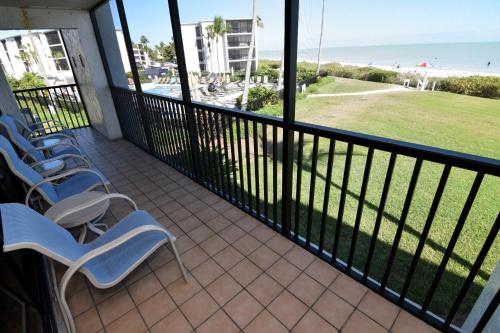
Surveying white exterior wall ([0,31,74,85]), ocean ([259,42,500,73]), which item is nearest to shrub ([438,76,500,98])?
ocean ([259,42,500,73])

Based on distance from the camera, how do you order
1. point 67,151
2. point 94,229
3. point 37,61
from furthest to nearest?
point 37,61 < point 67,151 < point 94,229

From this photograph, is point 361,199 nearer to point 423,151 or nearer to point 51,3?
point 423,151

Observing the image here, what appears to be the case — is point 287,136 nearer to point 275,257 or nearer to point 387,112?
point 275,257

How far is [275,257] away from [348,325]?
27.7 inches

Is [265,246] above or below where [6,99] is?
below

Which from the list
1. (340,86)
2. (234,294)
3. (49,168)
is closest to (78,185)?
(49,168)

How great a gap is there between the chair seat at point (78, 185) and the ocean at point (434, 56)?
7.78 feet

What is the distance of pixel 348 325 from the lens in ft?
4.96

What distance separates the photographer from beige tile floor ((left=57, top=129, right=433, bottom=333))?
1.54 metres

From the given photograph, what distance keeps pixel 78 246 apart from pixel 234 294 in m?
1.12

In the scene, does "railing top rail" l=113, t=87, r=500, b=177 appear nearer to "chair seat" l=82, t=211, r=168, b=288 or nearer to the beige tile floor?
the beige tile floor

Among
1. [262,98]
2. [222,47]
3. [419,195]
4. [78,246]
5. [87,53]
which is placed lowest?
[419,195]

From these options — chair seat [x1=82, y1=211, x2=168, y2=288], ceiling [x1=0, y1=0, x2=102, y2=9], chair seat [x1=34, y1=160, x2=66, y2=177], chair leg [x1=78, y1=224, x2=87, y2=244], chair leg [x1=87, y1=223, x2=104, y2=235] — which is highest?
ceiling [x1=0, y1=0, x2=102, y2=9]

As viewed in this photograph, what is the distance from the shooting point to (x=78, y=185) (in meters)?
2.49
